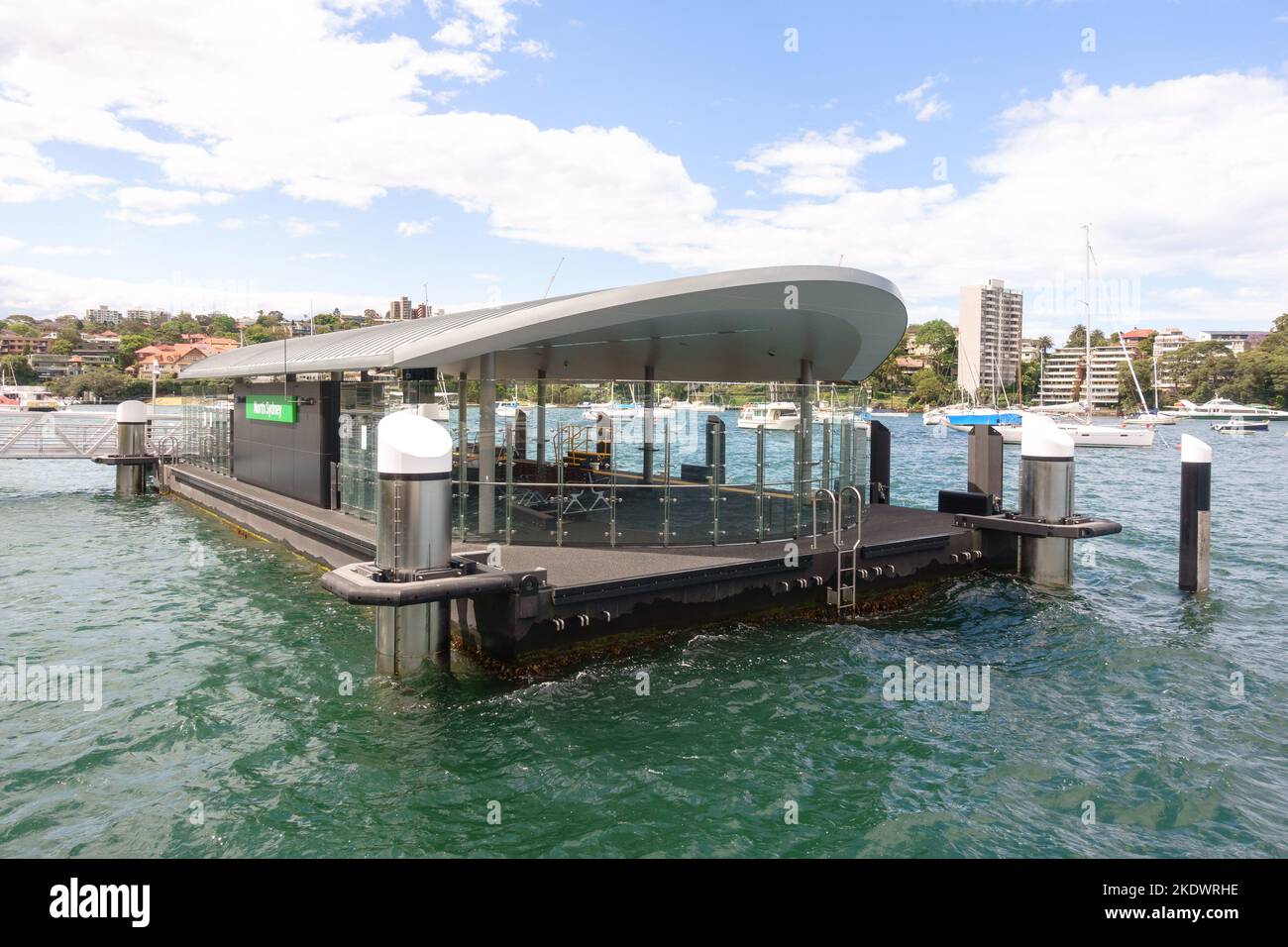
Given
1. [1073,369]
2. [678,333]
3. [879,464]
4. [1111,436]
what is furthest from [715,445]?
[1073,369]

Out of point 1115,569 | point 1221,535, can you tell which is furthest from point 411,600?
point 1221,535

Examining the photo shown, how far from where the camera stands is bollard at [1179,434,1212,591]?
15.4m

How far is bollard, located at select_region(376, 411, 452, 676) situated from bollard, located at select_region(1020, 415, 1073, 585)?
10926 mm

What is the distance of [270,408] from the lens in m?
20.9

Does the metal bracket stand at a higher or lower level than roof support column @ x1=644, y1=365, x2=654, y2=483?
lower

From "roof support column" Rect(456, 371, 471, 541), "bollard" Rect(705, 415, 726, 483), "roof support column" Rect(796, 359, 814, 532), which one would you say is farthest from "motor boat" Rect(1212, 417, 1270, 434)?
"roof support column" Rect(456, 371, 471, 541)

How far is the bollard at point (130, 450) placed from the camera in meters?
30.5

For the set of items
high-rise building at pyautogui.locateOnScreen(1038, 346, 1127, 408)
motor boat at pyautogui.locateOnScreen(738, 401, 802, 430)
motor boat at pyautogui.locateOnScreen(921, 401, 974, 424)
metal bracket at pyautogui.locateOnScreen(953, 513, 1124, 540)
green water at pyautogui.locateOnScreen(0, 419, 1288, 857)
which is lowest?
green water at pyautogui.locateOnScreen(0, 419, 1288, 857)

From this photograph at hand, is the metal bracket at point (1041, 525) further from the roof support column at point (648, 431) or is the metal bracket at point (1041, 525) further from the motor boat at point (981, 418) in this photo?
the motor boat at point (981, 418)

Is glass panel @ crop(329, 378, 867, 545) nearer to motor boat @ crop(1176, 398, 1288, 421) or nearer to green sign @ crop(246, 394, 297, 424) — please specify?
green sign @ crop(246, 394, 297, 424)

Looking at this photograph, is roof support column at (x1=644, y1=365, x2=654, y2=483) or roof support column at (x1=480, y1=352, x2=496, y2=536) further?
roof support column at (x1=480, y1=352, x2=496, y2=536)
